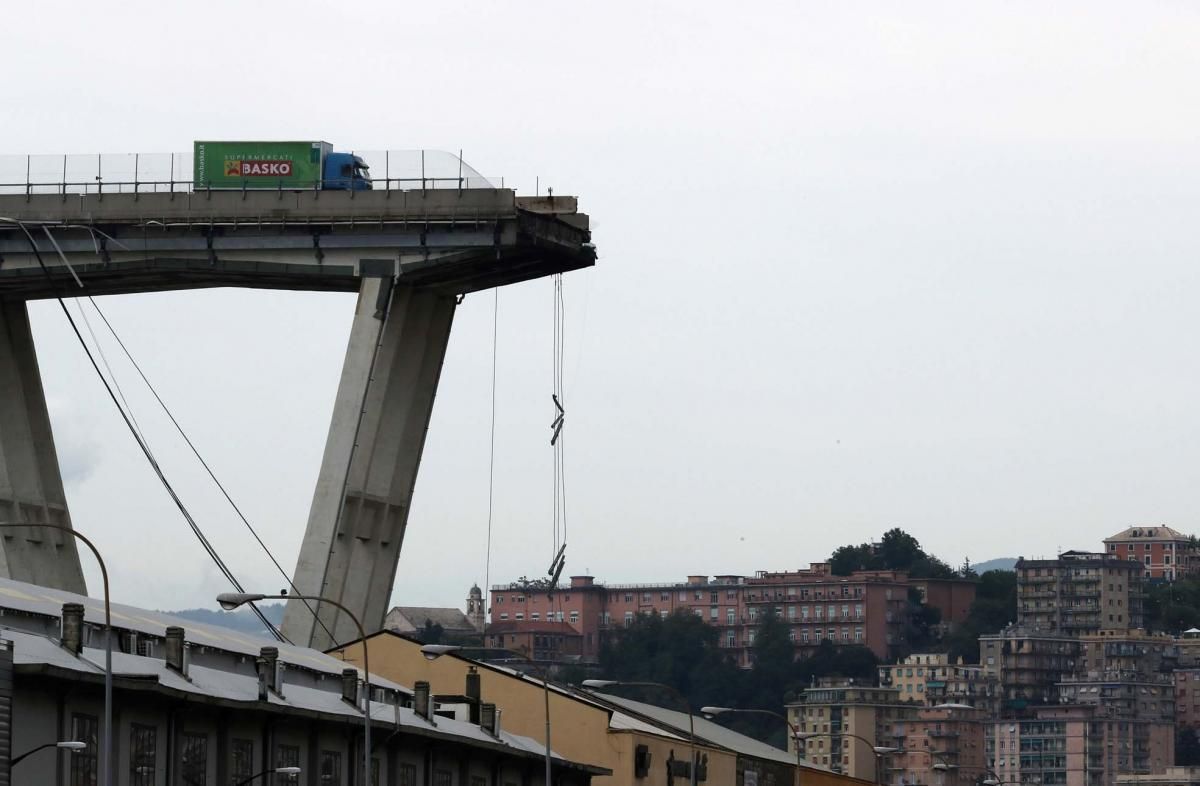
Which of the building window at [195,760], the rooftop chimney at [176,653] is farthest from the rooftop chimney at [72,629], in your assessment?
the rooftop chimney at [176,653]

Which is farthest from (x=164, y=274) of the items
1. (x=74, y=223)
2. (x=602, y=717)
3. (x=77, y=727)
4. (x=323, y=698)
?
(x=77, y=727)

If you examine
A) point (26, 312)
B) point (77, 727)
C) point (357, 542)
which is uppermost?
point (26, 312)

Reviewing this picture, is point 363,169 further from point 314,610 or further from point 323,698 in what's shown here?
point 323,698

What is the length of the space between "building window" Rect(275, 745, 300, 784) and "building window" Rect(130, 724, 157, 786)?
6700 mm

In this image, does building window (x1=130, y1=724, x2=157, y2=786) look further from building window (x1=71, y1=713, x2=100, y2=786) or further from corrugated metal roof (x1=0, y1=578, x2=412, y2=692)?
corrugated metal roof (x1=0, y1=578, x2=412, y2=692)

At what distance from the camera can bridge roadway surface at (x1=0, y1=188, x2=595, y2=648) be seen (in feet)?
322

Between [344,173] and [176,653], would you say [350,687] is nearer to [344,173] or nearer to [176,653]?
[176,653]

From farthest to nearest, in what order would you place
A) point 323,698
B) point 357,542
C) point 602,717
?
point 357,542 < point 602,717 < point 323,698

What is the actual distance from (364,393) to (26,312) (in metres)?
13.7

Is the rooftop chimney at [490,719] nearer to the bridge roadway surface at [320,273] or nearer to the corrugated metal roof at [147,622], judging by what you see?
the corrugated metal roof at [147,622]

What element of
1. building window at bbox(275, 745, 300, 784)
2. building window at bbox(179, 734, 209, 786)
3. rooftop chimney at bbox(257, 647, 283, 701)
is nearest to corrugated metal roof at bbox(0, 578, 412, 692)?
rooftop chimney at bbox(257, 647, 283, 701)

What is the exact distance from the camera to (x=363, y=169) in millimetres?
99750

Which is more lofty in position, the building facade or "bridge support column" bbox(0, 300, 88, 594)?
"bridge support column" bbox(0, 300, 88, 594)

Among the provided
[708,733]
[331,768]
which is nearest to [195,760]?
[331,768]
